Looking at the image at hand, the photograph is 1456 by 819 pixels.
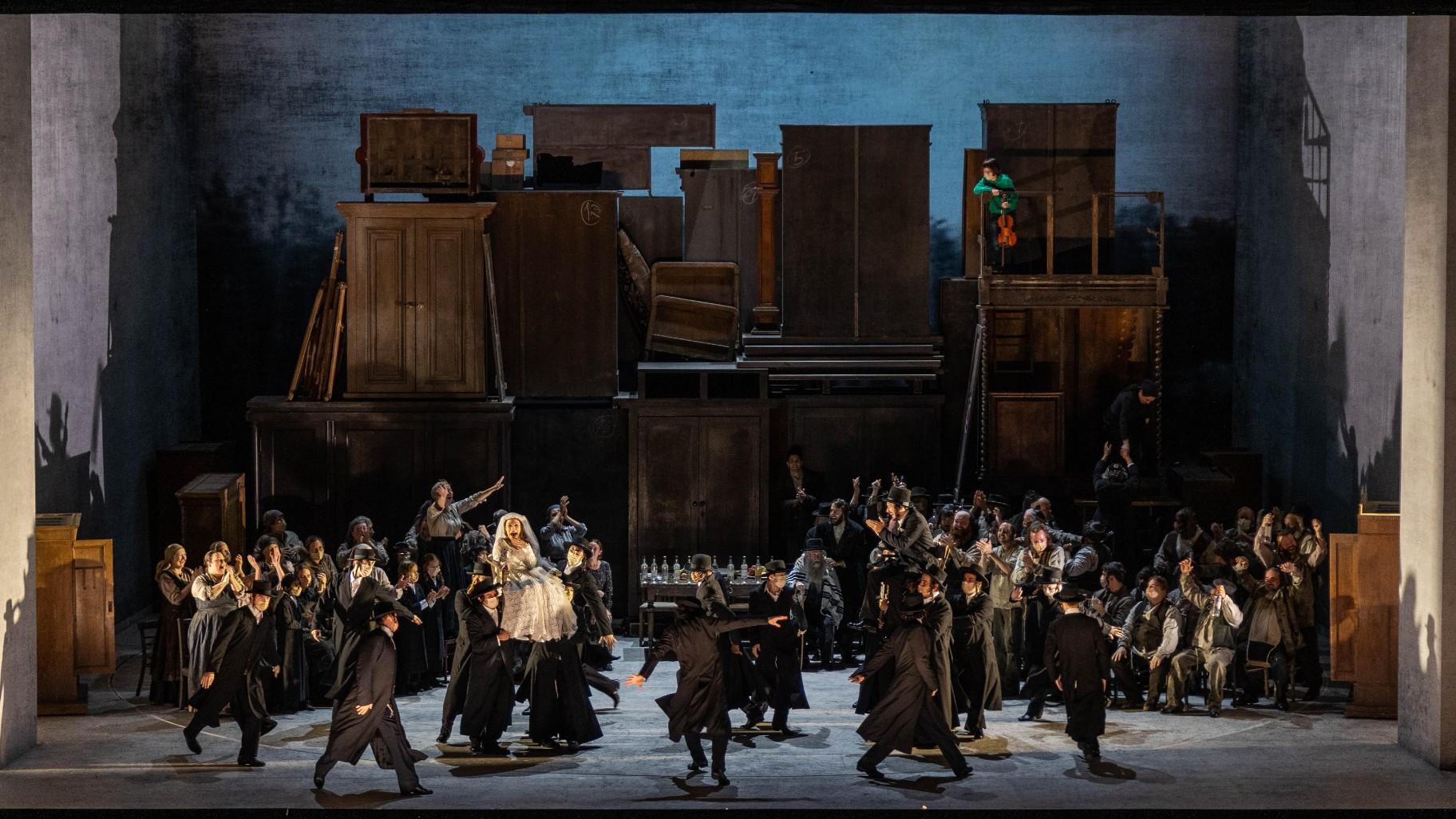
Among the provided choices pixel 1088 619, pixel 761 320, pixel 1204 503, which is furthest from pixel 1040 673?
pixel 761 320

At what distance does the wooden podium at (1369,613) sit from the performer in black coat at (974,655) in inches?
98.2

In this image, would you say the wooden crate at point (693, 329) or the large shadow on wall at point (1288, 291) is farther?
the wooden crate at point (693, 329)

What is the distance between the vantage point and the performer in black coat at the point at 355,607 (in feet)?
35.4

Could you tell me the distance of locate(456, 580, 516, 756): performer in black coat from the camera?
11359 mm

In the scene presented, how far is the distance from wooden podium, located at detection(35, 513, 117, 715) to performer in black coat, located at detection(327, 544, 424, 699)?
1682 mm

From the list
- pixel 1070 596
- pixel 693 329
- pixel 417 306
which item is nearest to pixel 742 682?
pixel 1070 596

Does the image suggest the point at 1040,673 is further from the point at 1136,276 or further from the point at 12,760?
the point at 12,760

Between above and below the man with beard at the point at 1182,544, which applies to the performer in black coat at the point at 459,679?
below

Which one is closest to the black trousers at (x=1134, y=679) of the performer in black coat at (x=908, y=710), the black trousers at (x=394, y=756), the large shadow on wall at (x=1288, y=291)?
the performer in black coat at (x=908, y=710)

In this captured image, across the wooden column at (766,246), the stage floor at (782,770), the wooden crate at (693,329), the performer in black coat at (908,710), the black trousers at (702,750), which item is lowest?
the stage floor at (782,770)

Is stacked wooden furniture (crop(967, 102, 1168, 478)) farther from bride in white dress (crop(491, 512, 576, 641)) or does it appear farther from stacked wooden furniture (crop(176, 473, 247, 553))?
stacked wooden furniture (crop(176, 473, 247, 553))

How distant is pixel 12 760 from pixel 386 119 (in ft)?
23.5

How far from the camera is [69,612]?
12.4 metres

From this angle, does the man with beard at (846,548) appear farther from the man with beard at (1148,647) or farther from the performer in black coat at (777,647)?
the man with beard at (1148,647)
